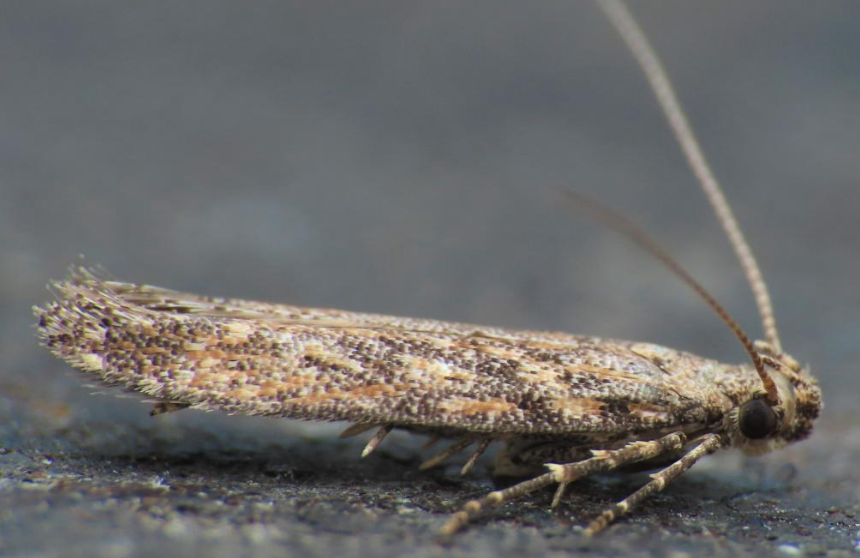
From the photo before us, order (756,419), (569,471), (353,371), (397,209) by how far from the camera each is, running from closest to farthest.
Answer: (569,471)
(353,371)
(756,419)
(397,209)

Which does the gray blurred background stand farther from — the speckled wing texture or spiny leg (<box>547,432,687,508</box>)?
the speckled wing texture

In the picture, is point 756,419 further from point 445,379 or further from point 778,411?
point 445,379

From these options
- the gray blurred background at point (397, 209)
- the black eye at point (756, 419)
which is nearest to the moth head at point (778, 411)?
the black eye at point (756, 419)

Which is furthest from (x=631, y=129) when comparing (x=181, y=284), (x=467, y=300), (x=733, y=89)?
(x=181, y=284)

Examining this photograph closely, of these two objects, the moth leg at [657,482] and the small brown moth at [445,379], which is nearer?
the moth leg at [657,482]

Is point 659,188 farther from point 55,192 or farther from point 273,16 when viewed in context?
point 55,192

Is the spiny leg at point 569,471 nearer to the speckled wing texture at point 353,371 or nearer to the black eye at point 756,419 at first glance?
the speckled wing texture at point 353,371

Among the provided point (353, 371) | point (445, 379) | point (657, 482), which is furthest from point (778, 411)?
point (353, 371)
